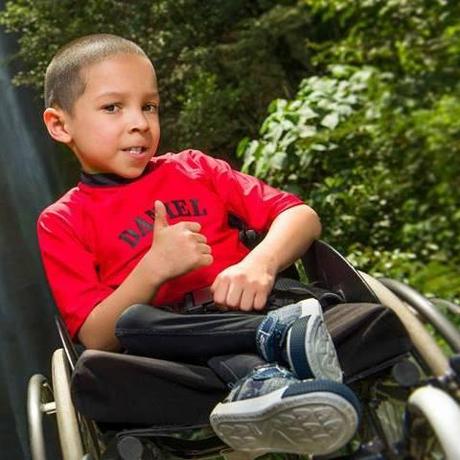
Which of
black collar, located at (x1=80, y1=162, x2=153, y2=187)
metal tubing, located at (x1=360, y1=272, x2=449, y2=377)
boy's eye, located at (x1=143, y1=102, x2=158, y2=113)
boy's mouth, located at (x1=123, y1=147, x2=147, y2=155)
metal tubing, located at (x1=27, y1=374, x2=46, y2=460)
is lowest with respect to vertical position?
metal tubing, located at (x1=27, y1=374, x2=46, y2=460)

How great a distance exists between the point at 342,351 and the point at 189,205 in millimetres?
502

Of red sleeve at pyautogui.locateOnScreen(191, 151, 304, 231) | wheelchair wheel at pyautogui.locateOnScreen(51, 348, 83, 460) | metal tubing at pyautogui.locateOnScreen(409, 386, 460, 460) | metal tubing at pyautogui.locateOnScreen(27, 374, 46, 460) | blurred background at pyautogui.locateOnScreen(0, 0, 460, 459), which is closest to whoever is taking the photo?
metal tubing at pyautogui.locateOnScreen(409, 386, 460, 460)

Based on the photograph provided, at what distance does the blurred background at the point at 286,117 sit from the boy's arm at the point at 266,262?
86cm

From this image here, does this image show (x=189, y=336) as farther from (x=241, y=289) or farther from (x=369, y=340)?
(x=369, y=340)

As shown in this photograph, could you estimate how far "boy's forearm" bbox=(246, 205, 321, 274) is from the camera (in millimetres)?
1524

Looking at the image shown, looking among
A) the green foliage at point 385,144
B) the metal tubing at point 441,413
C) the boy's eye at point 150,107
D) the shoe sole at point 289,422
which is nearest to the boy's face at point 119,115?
the boy's eye at point 150,107

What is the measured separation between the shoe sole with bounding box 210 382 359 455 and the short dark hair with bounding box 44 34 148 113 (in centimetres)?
74

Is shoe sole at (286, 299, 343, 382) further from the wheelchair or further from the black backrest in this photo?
the black backrest

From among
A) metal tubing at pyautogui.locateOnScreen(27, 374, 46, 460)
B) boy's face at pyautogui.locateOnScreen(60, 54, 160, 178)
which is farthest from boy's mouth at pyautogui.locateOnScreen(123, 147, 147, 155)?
metal tubing at pyautogui.locateOnScreen(27, 374, 46, 460)

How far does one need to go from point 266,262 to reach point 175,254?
152 mm

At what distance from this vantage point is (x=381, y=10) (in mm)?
3006

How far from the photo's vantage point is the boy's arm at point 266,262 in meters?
1.43

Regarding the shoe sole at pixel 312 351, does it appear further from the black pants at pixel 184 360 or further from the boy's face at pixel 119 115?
the boy's face at pixel 119 115

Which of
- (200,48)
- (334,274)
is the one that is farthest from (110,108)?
(200,48)
